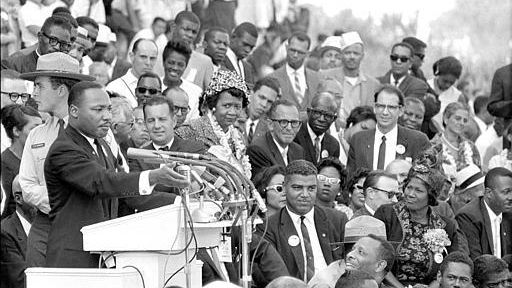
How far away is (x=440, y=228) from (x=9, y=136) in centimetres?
351

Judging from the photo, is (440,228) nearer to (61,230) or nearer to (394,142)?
(394,142)

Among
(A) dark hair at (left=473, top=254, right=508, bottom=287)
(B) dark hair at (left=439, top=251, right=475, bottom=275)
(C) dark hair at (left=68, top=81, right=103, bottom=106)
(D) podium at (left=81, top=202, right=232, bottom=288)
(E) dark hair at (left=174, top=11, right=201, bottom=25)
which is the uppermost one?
(E) dark hair at (left=174, top=11, right=201, bottom=25)

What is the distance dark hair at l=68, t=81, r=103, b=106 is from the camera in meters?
7.49

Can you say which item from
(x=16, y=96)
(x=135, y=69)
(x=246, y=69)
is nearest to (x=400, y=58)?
(x=246, y=69)

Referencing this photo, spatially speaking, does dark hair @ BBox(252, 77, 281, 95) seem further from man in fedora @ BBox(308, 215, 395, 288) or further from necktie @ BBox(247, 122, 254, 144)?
man in fedora @ BBox(308, 215, 395, 288)

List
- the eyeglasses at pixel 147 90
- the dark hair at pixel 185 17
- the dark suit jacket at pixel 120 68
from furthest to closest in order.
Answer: the dark hair at pixel 185 17
the dark suit jacket at pixel 120 68
the eyeglasses at pixel 147 90

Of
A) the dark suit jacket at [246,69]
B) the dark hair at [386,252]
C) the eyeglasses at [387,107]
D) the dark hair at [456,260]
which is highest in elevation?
the dark suit jacket at [246,69]

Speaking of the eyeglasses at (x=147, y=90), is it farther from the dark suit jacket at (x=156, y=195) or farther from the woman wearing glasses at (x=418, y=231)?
the woman wearing glasses at (x=418, y=231)

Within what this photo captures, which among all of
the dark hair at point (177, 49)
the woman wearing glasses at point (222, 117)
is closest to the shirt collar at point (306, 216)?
the woman wearing glasses at point (222, 117)

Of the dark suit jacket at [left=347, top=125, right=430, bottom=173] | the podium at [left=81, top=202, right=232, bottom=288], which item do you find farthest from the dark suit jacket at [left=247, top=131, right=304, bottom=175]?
the podium at [left=81, top=202, right=232, bottom=288]

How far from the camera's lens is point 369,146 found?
460 inches

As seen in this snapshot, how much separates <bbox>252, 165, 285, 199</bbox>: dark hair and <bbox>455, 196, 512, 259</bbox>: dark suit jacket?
1.66 meters

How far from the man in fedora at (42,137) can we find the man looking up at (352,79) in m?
5.70

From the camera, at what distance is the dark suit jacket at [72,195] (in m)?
7.20
